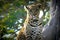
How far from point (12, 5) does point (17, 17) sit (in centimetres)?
22

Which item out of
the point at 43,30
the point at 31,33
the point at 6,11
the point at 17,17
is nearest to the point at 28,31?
the point at 31,33

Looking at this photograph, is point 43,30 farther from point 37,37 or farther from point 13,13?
point 13,13

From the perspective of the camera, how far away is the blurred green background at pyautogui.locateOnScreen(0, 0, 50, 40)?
6.68ft

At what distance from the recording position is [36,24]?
1533 mm

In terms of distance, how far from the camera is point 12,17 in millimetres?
2162

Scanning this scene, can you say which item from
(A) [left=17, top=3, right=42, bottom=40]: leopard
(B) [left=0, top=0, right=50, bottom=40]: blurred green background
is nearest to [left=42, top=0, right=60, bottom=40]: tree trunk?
(A) [left=17, top=3, right=42, bottom=40]: leopard

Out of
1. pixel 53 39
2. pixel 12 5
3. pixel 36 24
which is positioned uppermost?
pixel 12 5

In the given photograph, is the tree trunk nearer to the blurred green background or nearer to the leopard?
the leopard

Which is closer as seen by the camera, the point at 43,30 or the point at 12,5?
the point at 43,30

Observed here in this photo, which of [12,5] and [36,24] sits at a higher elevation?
[12,5]

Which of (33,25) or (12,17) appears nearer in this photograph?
(33,25)

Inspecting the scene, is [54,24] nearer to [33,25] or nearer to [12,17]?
[33,25]

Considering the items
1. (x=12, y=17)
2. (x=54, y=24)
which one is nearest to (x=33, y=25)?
(x=54, y=24)

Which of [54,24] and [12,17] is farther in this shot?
[12,17]
